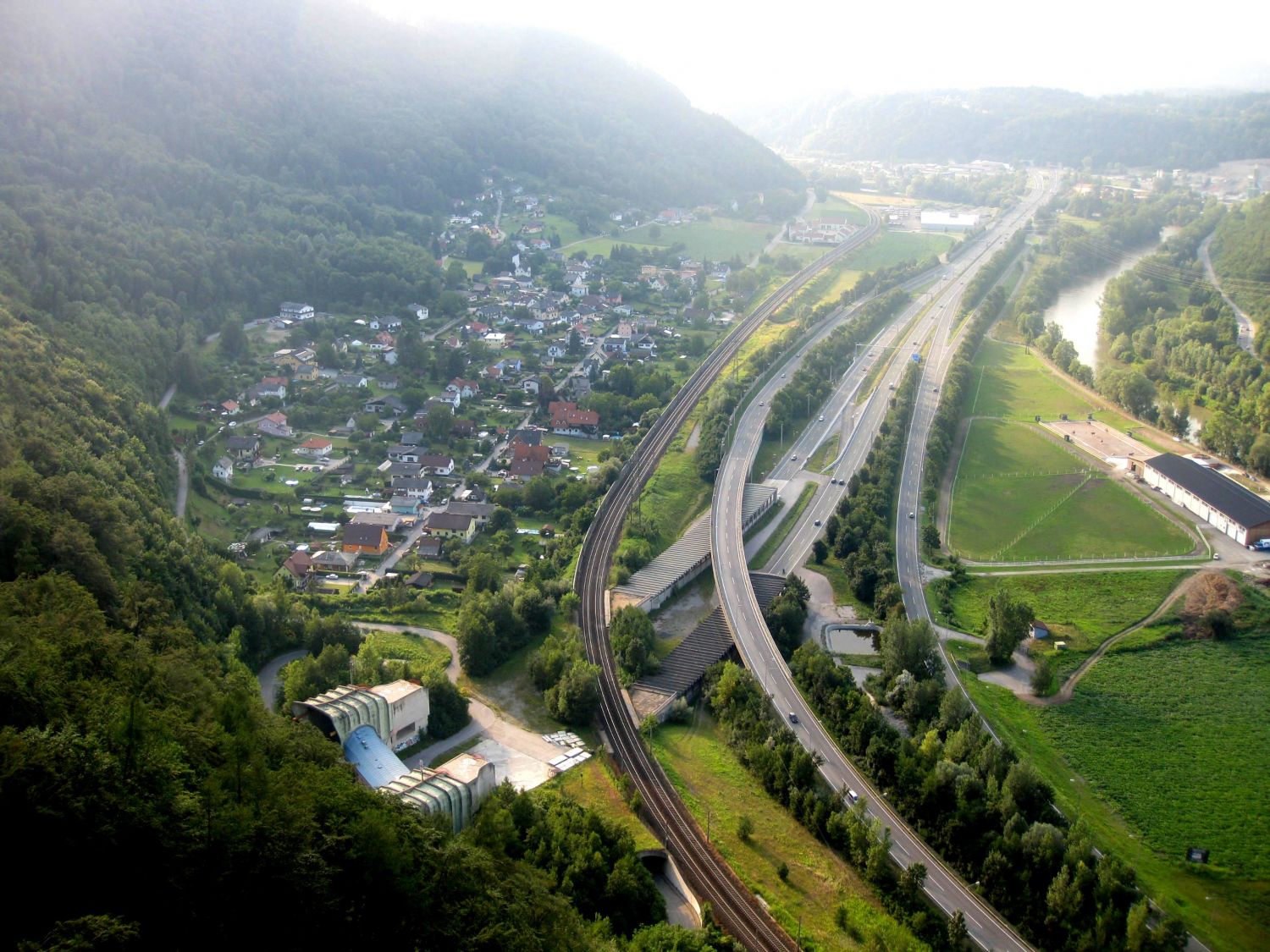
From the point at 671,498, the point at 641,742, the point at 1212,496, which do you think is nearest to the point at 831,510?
the point at 671,498

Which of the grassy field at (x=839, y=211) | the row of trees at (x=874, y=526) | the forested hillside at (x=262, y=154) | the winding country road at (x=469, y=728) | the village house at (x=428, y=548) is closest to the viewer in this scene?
the winding country road at (x=469, y=728)

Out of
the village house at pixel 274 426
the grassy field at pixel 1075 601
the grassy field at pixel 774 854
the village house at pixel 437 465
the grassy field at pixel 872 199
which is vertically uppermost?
the grassy field at pixel 872 199

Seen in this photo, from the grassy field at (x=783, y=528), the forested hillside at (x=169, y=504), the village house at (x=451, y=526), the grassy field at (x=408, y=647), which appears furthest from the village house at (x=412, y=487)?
the grassy field at (x=783, y=528)

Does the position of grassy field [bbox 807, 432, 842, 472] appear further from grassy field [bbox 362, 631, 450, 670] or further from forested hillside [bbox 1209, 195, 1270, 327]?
forested hillside [bbox 1209, 195, 1270, 327]

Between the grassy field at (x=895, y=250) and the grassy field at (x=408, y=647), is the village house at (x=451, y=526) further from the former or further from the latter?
the grassy field at (x=895, y=250)

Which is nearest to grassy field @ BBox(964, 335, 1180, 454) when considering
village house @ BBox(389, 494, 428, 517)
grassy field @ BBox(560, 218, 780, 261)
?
village house @ BBox(389, 494, 428, 517)

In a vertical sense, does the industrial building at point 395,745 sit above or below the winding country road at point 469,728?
above
